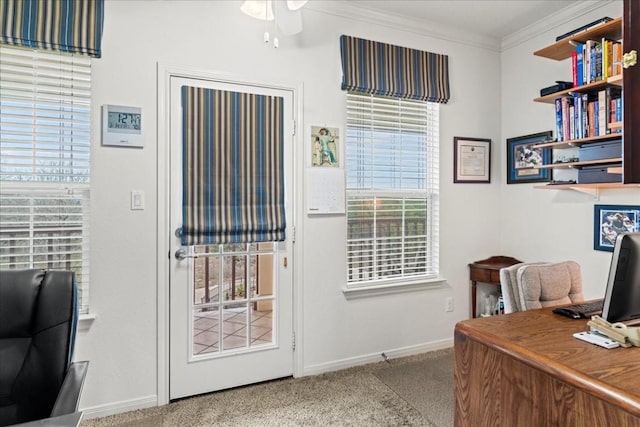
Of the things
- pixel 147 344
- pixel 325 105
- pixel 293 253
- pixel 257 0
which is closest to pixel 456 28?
pixel 325 105

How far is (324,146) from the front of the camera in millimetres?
2754

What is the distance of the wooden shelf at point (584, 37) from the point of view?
222 centimetres

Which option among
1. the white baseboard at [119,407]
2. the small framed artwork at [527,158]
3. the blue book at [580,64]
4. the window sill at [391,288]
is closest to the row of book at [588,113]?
the blue book at [580,64]

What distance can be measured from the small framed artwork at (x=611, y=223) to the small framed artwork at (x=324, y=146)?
6.39ft

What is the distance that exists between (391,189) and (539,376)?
203 cm

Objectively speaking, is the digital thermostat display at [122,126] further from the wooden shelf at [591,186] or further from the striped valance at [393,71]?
the wooden shelf at [591,186]

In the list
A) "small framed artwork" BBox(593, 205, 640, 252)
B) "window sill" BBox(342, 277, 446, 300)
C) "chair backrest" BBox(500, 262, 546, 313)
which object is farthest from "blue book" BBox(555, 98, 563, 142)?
"window sill" BBox(342, 277, 446, 300)

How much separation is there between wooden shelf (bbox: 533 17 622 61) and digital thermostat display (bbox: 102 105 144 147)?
9.36ft

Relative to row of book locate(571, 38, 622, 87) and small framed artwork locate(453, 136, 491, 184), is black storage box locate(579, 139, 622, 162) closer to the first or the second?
row of book locate(571, 38, 622, 87)

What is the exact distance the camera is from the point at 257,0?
6.87 ft

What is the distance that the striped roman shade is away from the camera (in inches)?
93.7

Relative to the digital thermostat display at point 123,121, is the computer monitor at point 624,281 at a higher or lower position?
lower

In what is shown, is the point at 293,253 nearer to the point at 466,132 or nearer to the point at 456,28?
the point at 466,132

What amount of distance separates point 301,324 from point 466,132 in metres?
2.23
